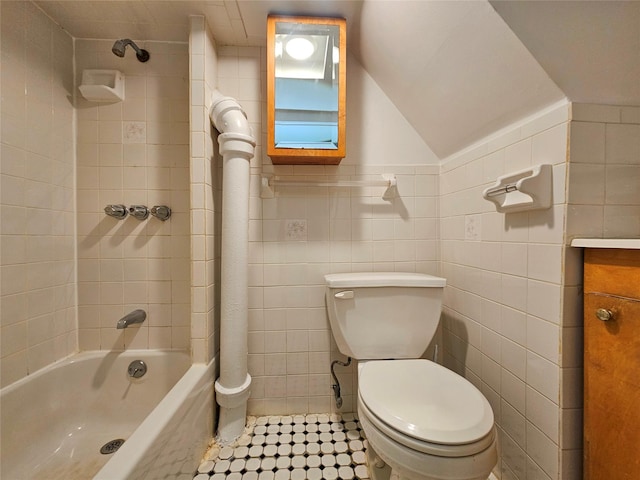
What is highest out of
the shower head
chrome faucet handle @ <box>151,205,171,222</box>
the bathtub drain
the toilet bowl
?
the shower head

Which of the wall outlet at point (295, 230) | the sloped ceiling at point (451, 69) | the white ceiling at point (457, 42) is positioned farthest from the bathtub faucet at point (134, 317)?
the sloped ceiling at point (451, 69)

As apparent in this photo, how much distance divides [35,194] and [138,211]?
1.17 feet

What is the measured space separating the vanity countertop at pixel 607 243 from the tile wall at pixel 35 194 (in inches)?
75.1

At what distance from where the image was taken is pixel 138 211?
4.08ft

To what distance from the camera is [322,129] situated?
3.98 ft

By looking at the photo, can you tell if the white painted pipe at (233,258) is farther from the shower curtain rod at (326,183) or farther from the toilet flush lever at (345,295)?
the toilet flush lever at (345,295)

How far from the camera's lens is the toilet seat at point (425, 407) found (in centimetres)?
66

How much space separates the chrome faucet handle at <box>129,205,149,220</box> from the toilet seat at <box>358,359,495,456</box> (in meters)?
1.23

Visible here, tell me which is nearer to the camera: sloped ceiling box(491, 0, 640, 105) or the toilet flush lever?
sloped ceiling box(491, 0, 640, 105)

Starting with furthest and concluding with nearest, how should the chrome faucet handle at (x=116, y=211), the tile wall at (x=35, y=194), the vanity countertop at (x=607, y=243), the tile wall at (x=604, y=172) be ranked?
the chrome faucet handle at (x=116, y=211)
the tile wall at (x=35, y=194)
the tile wall at (x=604, y=172)
the vanity countertop at (x=607, y=243)

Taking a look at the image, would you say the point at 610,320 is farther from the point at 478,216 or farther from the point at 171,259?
the point at 171,259

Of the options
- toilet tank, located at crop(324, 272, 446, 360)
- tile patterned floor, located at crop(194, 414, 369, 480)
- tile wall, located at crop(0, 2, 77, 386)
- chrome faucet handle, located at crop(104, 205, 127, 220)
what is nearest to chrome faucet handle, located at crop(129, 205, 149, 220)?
chrome faucet handle, located at crop(104, 205, 127, 220)

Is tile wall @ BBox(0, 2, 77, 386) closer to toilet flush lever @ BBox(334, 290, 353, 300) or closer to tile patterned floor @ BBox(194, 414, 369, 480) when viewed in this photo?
tile patterned floor @ BBox(194, 414, 369, 480)

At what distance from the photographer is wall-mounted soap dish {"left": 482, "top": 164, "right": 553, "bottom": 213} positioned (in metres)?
0.76
